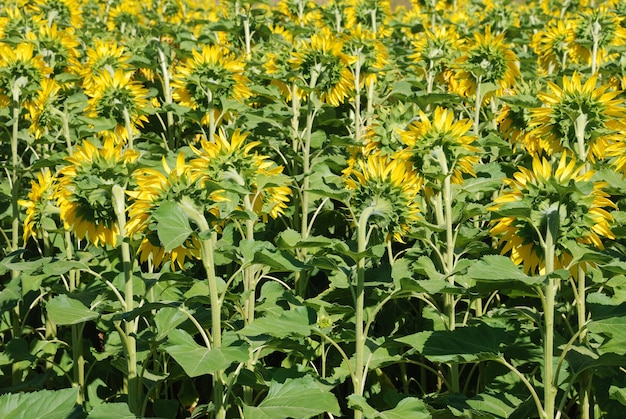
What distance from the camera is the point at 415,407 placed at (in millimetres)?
2115

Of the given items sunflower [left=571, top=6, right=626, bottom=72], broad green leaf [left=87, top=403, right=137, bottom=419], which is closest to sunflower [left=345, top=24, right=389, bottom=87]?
sunflower [left=571, top=6, right=626, bottom=72]

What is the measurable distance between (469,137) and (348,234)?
3.67 ft

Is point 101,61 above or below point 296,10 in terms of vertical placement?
below

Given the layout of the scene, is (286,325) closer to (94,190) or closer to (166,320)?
(166,320)

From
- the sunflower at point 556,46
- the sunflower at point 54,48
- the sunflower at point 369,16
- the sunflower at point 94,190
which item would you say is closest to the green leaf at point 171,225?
the sunflower at point 94,190

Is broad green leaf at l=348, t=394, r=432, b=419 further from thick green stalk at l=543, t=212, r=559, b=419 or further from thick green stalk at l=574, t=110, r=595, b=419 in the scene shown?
thick green stalk at l=574, t=110, r=595, b=419

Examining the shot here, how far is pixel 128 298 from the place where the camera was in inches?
92.4

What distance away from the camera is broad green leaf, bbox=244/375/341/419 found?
6.45 ft

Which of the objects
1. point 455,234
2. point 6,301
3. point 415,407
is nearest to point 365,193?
point 455,234

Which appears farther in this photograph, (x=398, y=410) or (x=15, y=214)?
(x=15, y=214)

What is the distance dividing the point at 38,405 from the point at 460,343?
1173mm

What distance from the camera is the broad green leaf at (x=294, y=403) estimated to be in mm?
1966

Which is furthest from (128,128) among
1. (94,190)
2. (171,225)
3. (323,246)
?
(171,225)

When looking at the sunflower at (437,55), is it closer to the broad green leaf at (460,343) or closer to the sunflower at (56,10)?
the broad green leaf at (460,343)
